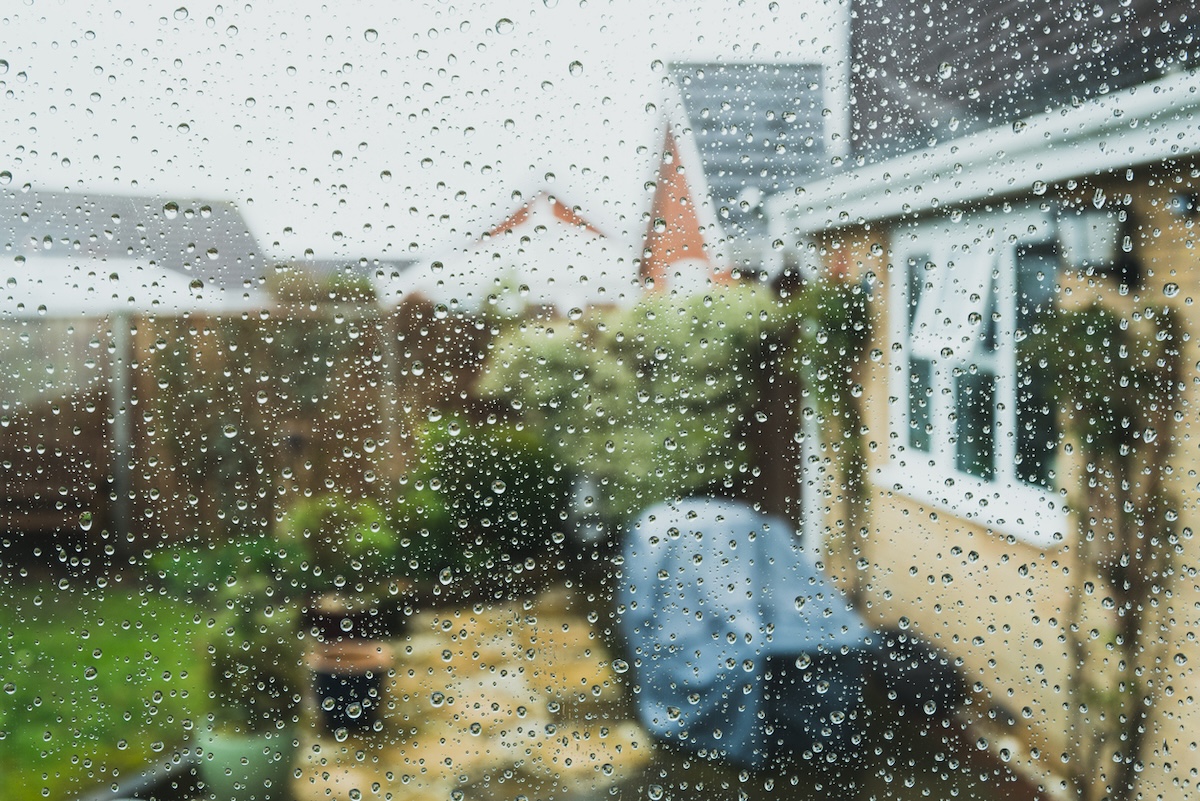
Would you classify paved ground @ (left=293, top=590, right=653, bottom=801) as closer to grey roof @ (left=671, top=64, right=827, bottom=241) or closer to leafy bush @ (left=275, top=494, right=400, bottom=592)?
leafy bush @ (left=275, top=494, right=400, bottom=592)

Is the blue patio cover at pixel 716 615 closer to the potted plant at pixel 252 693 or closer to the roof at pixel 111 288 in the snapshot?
the potted plant at pixel 252 693

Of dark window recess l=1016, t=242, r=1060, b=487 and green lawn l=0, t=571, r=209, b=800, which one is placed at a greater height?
dark window recess l=1016, t=242, r=1060, b=487

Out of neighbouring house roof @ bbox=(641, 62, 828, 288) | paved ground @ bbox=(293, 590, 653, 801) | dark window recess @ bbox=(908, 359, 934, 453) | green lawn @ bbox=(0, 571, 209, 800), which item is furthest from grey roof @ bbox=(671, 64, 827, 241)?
green lawn @ bbox=(0, 571, 209, 800)

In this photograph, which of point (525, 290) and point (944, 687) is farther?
point (944, 687)

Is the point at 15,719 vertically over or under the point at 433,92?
under

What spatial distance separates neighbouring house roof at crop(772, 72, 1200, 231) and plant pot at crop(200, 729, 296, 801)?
2.61 feet

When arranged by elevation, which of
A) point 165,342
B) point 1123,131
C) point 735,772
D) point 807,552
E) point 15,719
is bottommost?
point 735,772

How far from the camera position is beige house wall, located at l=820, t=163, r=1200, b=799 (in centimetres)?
84

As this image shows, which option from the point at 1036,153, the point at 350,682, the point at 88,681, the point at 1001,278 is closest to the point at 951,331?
the point at 1001,278

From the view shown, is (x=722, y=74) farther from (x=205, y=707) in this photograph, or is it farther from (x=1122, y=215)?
(x=205, y=707)

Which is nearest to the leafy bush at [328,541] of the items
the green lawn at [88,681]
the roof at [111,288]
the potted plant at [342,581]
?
the potted plant at [342,581]

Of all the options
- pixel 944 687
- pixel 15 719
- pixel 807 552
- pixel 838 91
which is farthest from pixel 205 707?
pixel 838 91

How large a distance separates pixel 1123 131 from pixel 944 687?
64cm

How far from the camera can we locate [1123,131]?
2.75 feet
